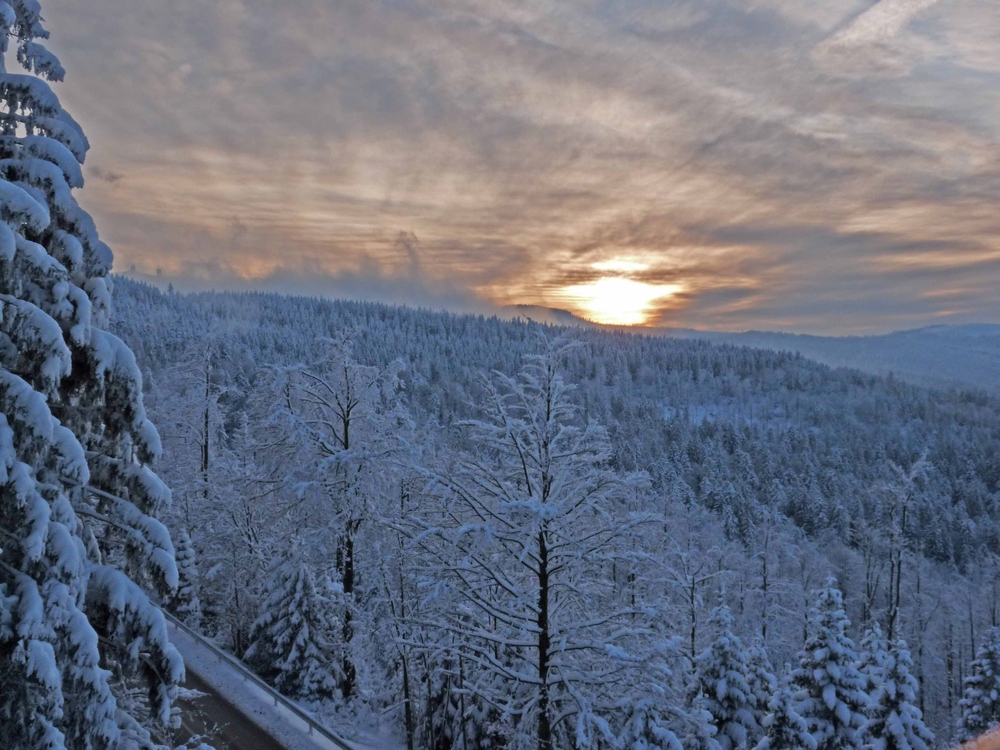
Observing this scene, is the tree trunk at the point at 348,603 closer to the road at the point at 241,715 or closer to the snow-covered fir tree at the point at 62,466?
the road at the point at 241,715

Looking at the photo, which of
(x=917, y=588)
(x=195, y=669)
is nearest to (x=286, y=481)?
(x=195, y=669)

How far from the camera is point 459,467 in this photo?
34.8 ft

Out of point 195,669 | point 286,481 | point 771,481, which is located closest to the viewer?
point 286,481

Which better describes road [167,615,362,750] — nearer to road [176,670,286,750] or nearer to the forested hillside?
road [176,670,286,750]

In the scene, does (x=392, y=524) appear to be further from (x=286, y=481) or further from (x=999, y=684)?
(x=999, y=684)

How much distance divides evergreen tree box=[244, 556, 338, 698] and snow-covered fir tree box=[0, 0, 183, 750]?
11.0 meters

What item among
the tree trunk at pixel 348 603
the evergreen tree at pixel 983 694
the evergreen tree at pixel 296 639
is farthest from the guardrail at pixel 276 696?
the evergreen tree at pixel 983 694

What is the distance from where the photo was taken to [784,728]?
16484mm

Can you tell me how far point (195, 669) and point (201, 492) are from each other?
34.4 ft

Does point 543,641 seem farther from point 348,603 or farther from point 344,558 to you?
point 344,558

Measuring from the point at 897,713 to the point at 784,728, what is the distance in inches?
129

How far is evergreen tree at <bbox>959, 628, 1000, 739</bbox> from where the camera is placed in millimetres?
26469

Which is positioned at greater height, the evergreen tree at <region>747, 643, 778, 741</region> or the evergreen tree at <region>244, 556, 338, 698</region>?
the evergreen tree at <region>244, 556, 338, 698</region>

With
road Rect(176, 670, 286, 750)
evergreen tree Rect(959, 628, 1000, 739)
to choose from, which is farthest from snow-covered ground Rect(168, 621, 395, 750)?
evergreen tree Rect(959, 628, 1000, 739)
